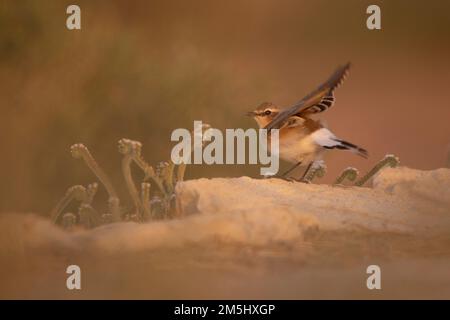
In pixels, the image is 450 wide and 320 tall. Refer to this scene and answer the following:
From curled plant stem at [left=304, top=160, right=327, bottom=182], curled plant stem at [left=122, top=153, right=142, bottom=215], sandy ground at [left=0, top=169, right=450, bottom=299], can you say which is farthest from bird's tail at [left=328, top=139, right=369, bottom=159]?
curled plant stem at [left=122, top=153, right=142, bottom=215]

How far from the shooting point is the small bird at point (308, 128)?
137 centimetres

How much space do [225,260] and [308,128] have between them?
→ 487 millimetres

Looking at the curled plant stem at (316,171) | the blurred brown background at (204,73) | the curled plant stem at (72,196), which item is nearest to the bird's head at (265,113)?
the curled plant stem at (316,171)

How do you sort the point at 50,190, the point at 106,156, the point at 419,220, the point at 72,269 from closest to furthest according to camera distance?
the point at 72,269
the point at 419,220
the point at 50,190
the point at 106,156

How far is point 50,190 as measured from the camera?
5.83ft

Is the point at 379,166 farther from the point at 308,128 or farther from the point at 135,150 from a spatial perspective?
the point at 135,150

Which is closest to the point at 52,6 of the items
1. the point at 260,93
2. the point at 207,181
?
the point at 260,93

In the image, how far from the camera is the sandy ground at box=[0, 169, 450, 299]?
0.98 metres

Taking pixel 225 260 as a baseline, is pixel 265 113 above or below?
above

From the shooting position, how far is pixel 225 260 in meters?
1.00

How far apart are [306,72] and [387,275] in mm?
1137

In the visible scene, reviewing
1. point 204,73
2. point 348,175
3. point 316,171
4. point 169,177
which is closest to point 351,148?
point 348,175

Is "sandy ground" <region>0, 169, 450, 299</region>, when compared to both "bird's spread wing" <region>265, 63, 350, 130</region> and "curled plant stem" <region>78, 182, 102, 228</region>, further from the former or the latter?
"bird's spread wing" <region>265, 63, 350, 130</region>
